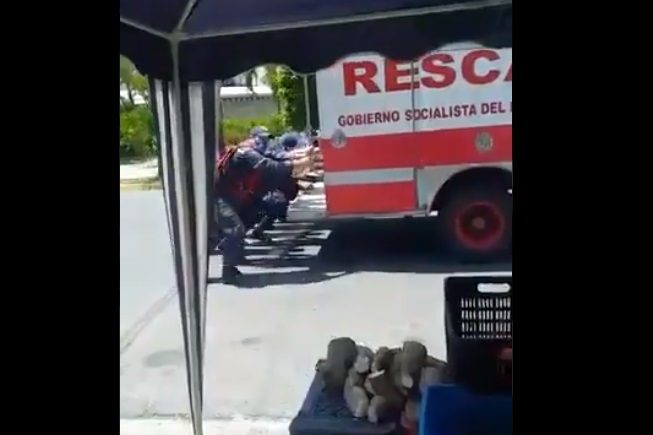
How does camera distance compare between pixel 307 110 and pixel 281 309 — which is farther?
pixel 307 110

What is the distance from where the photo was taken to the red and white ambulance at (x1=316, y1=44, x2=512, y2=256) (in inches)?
137

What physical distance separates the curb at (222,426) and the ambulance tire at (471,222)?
165cm

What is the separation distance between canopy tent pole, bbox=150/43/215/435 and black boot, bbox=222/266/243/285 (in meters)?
1.51

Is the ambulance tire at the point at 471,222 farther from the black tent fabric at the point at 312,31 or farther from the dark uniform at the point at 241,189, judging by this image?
the black tent fabric at the point at 312,31

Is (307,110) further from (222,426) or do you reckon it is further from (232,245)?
(222,426)

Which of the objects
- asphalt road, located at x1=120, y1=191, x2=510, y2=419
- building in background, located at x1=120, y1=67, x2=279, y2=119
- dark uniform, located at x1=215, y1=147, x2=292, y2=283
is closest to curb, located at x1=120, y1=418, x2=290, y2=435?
asphalt road, located at x1=120, y1=191, x2=510, y2=419

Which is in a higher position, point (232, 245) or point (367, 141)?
point (367, 141)

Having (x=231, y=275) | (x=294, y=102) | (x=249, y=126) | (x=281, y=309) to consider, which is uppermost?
(x=294, y=102)

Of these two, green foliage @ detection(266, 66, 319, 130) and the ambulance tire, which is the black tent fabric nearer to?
green foliage @ detection(266, 66, 319, 130)

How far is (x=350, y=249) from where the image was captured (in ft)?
Result: 13.0

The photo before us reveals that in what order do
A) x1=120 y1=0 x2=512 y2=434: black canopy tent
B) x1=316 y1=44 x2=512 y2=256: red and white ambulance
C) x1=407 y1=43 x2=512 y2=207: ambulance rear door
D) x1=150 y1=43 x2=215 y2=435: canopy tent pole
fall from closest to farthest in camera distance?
1. x1=120 y1=0 x2=512 y2=434: black canopy tent
2. x1=150 y1=43 x2=215 y2=435: canopy tent pole
3. x1=407 y1=43 x2=512 y2=207: ambulance rear door
4. x1=316 y1=44 x2=512 y2=256: red and white ambulance

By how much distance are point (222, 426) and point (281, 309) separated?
117 cm

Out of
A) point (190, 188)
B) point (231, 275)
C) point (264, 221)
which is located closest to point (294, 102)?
point (264, 221)
